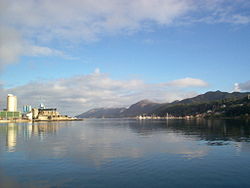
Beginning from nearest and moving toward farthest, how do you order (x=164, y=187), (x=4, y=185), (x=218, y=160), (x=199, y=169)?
(x=164, y=187), (x=4, y=185), (x=199, y=169), (x=218, y=160)

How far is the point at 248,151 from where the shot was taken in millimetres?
44094

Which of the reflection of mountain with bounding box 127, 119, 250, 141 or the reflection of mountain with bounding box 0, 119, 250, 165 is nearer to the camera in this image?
the reflection of mountain with bounding box 0, 119, 250, 165

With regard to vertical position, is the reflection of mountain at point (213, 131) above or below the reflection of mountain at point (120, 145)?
Result: below

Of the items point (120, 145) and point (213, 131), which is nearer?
point (120, 145)

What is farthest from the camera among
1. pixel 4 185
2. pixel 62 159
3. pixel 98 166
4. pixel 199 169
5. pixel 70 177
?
pixel 62 159

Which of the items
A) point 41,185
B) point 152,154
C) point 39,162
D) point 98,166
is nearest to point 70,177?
point 41,185

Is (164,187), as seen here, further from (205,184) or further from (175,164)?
(175,164)

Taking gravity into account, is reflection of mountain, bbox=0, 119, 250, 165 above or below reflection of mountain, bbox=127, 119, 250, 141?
above

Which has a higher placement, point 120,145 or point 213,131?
point 120,145

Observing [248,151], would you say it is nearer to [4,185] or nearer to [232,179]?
[232,179]

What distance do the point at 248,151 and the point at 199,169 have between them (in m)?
18.4

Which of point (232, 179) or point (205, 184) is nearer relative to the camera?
Result: point (205, 184)

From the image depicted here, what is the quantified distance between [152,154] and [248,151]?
18.5m

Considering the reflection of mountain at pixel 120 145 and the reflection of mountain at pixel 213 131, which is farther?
the reflection of mountain at pixel 213 131
